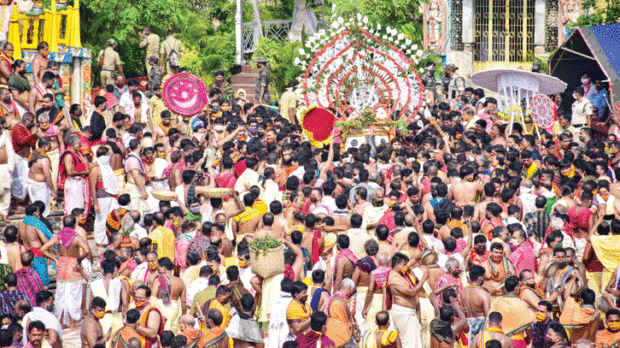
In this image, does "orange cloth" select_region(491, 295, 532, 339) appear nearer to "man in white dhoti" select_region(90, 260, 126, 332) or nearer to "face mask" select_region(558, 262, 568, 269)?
"face mask" select_region(558, 262, 568, 269)

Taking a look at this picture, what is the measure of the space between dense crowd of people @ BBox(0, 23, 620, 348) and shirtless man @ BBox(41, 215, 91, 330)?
23 mm

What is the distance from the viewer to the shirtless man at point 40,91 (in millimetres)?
13771

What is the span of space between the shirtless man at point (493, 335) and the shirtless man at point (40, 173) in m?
6.60

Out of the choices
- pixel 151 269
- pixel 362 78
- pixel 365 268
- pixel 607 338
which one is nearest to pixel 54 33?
pixel 362 78

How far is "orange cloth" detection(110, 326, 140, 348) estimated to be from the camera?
862 centimetres

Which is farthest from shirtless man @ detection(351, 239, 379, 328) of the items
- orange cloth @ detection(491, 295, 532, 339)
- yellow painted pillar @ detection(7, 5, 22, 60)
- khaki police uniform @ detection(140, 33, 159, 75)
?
khaki police uniform @ detection(140, 33, 159, 75)

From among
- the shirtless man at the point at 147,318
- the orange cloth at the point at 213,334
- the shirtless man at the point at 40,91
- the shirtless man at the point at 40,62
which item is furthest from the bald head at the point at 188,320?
the shirtless man at the point at 40,62

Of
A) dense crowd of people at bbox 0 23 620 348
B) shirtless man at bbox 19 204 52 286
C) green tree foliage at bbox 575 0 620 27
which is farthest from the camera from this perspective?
green tree foliage at bbox 575 0 620 27

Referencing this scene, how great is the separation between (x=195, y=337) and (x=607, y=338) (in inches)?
148

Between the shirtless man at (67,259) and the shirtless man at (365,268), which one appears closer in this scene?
the shirtless man at (365,268)

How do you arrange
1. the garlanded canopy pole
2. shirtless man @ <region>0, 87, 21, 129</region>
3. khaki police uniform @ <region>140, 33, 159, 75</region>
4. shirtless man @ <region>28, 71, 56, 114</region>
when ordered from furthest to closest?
1. khaki police uniform @ <region>140, 33, 159, 75</region>
2. the garlanded canopy pole
3. shirtless man @ <region>28, 71, 56, 114</region>
4. shirtless man @ <region>0, 87, 21, 129</region>

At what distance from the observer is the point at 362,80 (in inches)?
645

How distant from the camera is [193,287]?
32.2 feet

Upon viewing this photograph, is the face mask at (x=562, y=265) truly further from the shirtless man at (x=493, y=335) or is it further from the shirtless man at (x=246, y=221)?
the shirtless man at (x=246, y=221)
